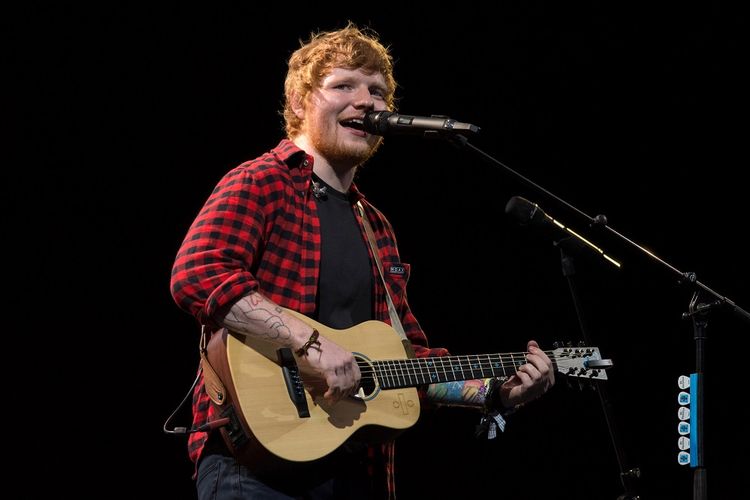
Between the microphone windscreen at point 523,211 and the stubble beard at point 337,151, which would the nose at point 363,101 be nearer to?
the stubble beard at point 337,151

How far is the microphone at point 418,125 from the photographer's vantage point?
8.06 feet

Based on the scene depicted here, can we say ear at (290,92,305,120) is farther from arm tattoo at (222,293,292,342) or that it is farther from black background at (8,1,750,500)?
black background at (8,1,750,500)

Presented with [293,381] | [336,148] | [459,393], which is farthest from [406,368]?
[336,148]

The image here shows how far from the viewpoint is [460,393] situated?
2.90 metres

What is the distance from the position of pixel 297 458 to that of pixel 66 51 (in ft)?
9.15

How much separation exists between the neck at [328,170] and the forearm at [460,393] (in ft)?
2.64

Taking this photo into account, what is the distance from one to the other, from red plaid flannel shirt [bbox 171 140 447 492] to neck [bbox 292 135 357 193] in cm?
10

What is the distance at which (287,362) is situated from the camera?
7.39 ft

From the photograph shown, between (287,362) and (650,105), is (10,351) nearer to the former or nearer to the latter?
(287,362)

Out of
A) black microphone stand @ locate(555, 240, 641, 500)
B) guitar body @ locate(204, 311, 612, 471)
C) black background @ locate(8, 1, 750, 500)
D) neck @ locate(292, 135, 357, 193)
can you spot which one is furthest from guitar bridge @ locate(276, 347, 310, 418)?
black background @ locate(8, 1, 750, 500)

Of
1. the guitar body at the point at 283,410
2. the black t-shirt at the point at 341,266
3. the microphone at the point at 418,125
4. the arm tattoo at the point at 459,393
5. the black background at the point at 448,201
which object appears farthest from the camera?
the black background at the point at 448,201

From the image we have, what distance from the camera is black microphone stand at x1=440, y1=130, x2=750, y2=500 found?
98.4 inches

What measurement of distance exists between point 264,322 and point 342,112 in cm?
94

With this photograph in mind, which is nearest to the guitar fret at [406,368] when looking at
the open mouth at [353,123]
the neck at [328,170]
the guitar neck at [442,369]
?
the guitar neck at [442,369]
